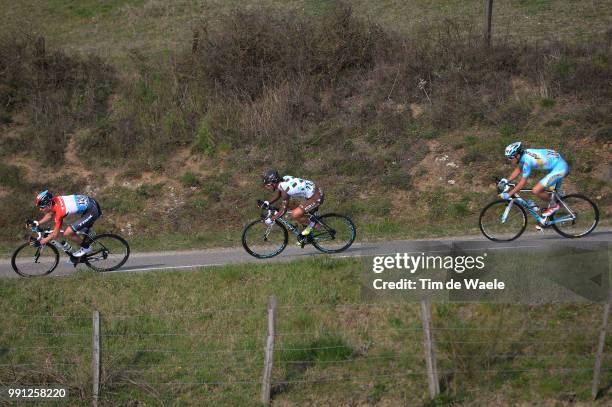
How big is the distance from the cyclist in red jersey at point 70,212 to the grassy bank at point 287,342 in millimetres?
1141

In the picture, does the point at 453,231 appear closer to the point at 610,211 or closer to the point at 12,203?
the point at 610,211

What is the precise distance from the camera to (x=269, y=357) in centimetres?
890

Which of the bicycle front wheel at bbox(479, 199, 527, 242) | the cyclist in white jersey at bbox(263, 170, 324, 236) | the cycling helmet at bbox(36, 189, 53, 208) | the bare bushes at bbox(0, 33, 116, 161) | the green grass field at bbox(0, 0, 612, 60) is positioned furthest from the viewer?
the green grass field at bbox(0, 0, 612, 60)

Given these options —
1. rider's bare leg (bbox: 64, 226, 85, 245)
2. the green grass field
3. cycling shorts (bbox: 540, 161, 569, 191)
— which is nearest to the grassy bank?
rider's bare leg (bbox: 64, 226, 85, 245)

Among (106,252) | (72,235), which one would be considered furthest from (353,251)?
(72,235)

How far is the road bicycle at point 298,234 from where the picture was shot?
45.5ft

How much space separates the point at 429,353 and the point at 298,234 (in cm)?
553

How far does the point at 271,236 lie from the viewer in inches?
566

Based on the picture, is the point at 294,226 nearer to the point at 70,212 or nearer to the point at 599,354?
the point at 70,212

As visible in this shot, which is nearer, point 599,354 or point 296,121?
point 599,354

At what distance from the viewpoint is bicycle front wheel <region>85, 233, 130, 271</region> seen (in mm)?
13953

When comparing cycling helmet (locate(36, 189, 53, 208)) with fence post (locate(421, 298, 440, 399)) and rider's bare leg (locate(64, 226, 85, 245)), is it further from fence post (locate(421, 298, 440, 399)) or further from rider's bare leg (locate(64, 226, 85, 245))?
fence post (locate(421, 298, 440, 399))

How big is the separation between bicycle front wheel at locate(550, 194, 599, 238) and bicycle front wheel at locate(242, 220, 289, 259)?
17.8ft

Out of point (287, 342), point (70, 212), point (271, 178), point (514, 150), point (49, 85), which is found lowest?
point (49, 85)
